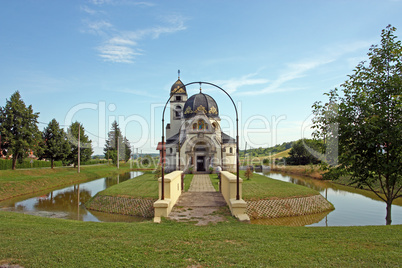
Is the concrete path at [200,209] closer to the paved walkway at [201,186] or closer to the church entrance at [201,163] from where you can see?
the paved walkway at [201,186]

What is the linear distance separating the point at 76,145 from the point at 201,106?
22.8 metres

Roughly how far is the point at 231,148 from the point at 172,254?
124ft

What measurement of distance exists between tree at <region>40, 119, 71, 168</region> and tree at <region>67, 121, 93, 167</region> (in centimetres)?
161

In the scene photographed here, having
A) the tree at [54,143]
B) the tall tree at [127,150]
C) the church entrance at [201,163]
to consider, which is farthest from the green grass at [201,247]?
the tall tree at [127,150]

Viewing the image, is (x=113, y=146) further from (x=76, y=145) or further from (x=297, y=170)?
(x=297, y=170)

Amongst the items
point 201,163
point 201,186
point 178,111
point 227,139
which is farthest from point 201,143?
point 201,186

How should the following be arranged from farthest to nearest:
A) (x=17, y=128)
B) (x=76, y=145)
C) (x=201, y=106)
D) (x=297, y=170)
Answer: (x=297, y=170)
(x=76, y=145)
(x=201, y=106)
(x=17, y=128)

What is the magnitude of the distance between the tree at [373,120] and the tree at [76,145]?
144 ft

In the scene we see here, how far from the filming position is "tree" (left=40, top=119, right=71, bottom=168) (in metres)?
41.8

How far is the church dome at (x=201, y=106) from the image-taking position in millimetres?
43906

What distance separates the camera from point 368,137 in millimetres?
9406

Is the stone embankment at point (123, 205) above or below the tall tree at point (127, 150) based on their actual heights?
below

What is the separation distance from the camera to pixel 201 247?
6.63 m

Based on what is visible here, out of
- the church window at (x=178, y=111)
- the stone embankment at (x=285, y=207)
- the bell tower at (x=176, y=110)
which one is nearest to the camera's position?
the stone embankment at (x=285, y=207)
